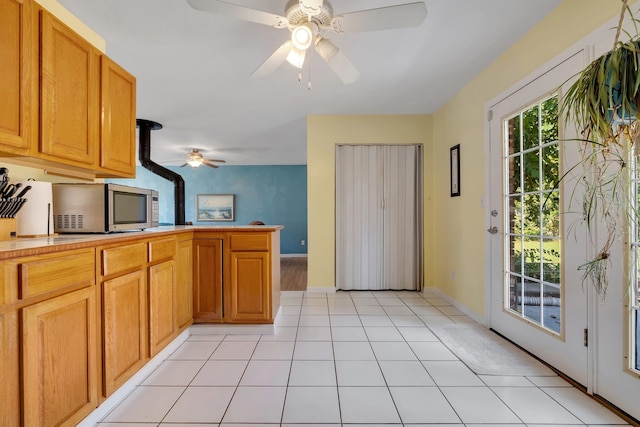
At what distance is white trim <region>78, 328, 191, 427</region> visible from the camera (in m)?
1.41

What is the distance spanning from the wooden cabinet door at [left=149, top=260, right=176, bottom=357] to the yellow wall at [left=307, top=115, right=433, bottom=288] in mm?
2037

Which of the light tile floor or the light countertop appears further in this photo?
the light tile floor

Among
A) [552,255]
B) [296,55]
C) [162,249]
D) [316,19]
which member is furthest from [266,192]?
[552,255]

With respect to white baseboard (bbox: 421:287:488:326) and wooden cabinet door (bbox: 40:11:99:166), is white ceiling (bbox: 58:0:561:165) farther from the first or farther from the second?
white baseboard (bbox: 421:287:488:326)

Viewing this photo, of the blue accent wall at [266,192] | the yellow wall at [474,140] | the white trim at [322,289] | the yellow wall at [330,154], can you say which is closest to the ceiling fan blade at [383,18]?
the yellow wall at [474,140]

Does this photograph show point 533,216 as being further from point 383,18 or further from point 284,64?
point 284,64

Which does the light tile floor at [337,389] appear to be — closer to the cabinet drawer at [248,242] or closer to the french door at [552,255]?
the french door at [552,255]

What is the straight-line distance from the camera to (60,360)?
1.21 m

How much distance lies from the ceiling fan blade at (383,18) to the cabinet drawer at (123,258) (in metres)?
1.72

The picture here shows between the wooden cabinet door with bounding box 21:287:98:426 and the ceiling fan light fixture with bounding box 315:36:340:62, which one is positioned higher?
the ceiling fan light fixture with bounding box 315:36:340:62

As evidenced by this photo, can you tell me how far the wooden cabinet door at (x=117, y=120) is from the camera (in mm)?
1781

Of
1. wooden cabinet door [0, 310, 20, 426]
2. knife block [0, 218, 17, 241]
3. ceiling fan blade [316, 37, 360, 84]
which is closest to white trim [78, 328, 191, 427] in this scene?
wooden cabinet door [0, 310, 20, 426]

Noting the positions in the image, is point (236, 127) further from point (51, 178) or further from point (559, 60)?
point (559, 60)

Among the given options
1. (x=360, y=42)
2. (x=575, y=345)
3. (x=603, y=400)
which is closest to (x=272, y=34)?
(x=360, y=42)
